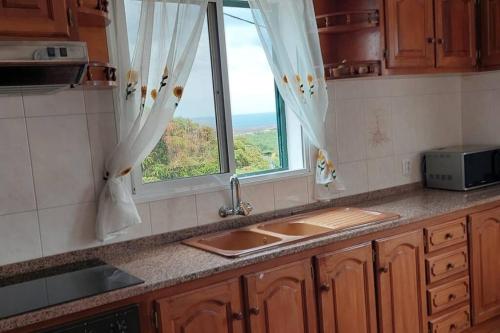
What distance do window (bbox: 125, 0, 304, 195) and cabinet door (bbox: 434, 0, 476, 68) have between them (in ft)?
3.47

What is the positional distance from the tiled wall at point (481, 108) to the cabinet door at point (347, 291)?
1.67 meters

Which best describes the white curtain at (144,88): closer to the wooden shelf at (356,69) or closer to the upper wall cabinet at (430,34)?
the wooden shelf at (356,69)

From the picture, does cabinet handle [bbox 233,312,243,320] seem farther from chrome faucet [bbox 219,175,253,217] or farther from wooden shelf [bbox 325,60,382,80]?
wooden shelf [bbox 325,60,382,80]

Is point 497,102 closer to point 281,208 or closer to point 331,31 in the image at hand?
point 331,31

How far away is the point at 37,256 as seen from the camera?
209 centimetres

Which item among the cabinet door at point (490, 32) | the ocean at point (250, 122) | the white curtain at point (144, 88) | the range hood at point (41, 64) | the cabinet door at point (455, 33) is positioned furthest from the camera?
the cabinet door at point (490, 32)

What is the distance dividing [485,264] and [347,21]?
5.41 feet

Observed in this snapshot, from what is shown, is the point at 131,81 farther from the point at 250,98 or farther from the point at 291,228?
the point at 291,228

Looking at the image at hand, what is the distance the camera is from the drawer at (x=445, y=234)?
8.72ft

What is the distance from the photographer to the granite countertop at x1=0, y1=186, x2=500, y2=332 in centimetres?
163

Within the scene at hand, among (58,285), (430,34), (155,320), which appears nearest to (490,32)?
(430,34)

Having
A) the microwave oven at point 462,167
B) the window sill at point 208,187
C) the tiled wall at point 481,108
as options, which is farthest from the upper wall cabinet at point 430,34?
the window sill at point 208,187

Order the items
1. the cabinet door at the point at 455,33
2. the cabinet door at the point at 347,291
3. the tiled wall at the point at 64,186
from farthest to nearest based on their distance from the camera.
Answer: the cabinet door at the point at 455,33 → the cabinet door at the point at 347,291 → the tiled wall at the point at 64,186

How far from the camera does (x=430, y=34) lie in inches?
117
